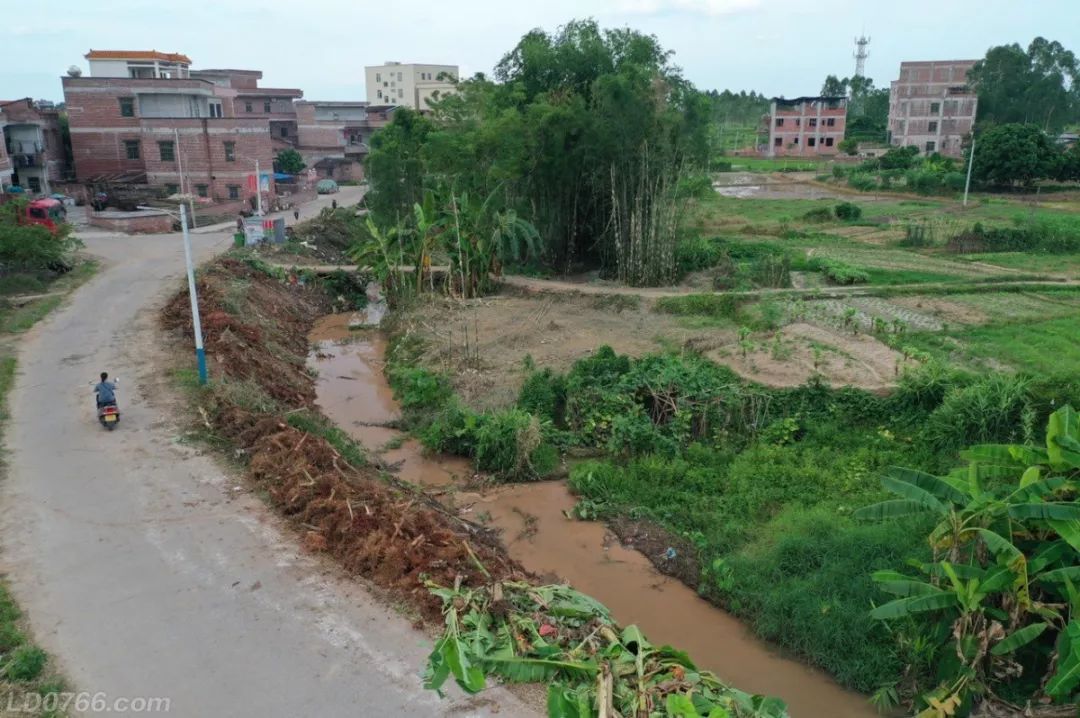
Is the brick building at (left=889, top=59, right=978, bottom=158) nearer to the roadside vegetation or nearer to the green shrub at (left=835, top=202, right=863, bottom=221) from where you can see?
the green shrub at (left=835, top=202, right=863, bottom=221)

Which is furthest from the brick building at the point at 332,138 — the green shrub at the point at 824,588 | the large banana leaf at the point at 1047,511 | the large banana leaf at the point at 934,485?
the large banana leaf at the point at 1047,511

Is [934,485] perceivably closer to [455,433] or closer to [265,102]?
[455,433]

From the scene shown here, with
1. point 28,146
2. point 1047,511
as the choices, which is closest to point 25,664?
point 1047,511

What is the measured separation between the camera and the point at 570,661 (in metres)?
6.00

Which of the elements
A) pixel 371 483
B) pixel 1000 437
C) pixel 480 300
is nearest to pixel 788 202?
pixel 480 300

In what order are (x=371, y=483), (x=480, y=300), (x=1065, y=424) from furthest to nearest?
(x=480, y=300)
(x=371, y=483)
(x=1065, y=424)

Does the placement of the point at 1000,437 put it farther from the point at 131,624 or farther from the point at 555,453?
the point at 131,624

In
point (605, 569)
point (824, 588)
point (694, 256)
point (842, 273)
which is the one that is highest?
point (694, 256)

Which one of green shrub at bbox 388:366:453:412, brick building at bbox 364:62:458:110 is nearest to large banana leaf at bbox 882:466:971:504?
green shrub at bbox 388:366:453:412

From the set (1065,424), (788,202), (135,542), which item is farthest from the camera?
(788,202)

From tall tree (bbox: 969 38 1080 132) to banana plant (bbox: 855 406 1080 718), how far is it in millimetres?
61492

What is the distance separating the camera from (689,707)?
5.29 metres

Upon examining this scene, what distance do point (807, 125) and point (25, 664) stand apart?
2788 inches

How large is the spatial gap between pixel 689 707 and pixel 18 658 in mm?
5373
